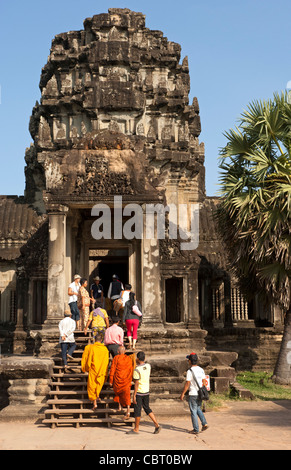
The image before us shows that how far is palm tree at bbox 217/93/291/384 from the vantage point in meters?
16.8

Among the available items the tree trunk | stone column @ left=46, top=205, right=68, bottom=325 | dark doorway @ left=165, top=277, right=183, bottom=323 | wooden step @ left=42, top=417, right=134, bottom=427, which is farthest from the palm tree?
wooden step @ left=42, top=417, right=134, bottom=427

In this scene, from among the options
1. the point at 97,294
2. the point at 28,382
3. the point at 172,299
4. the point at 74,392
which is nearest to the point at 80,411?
the point at 74,392

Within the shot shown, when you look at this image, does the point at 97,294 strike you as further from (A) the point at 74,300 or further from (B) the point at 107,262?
(B) the point at 107,262

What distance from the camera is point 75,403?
11055mm

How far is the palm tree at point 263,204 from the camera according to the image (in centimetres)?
1677

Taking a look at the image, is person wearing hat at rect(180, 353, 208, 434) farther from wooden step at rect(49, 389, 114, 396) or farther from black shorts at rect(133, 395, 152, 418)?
wooden step at rect(49, 389, 114, 396)

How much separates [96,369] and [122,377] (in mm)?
598

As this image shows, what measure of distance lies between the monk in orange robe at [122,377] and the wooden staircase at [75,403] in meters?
0.40

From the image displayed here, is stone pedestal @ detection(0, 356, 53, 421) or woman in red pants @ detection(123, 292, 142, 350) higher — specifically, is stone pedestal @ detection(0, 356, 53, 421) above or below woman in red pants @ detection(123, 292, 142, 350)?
below

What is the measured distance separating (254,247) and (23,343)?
32.5 feet

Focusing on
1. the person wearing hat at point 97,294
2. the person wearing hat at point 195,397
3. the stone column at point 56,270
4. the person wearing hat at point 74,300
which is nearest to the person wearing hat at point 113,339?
the person wearing hat at point 74,300

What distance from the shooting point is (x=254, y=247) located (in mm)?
16828

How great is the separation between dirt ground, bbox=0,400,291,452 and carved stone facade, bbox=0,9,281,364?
11.9 feet
